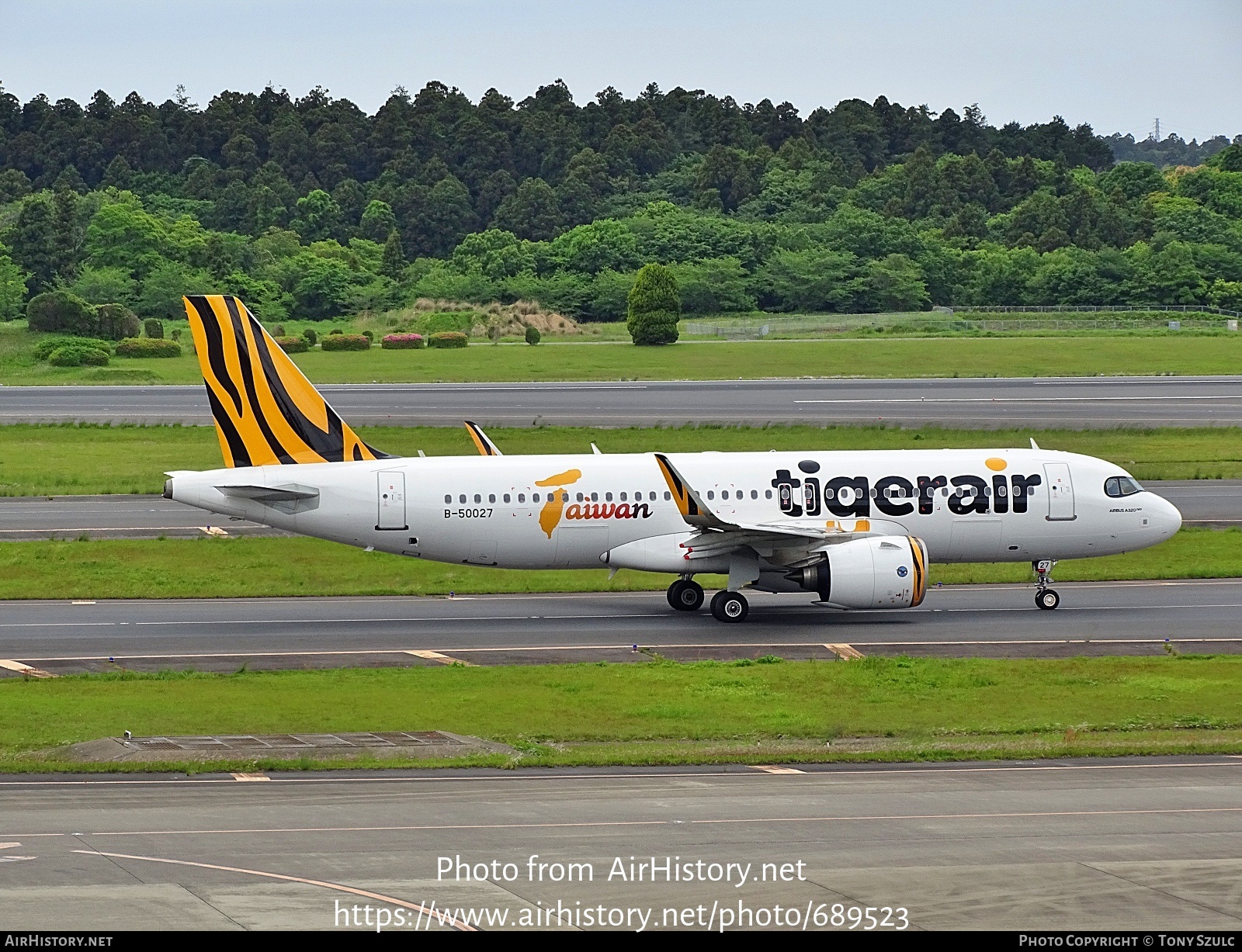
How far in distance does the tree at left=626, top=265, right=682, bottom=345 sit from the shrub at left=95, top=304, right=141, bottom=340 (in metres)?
39.2

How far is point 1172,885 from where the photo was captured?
1905 cm

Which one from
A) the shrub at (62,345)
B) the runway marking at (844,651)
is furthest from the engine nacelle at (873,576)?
the shrub at (62,345)

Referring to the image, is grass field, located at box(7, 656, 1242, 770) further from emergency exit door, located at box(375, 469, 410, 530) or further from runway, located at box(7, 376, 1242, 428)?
runway, located at box(7, 376, 1242, 428)

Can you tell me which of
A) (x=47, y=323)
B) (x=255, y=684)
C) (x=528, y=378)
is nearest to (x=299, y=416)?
(x=255, y=684)

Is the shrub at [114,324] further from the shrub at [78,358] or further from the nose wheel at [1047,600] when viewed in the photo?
the nose wheel at [1047,600]

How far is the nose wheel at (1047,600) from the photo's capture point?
42531mm

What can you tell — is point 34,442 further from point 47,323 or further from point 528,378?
point 47,323

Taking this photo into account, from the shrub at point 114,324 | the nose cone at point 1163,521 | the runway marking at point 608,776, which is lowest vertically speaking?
the runway marking at point 608,776

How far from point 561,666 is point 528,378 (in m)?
66.7

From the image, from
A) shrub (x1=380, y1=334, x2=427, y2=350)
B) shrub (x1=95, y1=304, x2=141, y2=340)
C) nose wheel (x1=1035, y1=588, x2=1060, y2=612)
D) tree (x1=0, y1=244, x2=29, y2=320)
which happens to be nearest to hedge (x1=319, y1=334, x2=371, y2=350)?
shrub (x1=380, y1=334, x2=427, y2=350)

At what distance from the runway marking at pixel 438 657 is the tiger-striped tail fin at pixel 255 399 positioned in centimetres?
767

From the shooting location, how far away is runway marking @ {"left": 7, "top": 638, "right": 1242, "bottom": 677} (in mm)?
37062

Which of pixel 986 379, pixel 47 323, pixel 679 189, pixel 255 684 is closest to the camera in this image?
pixel 255 684

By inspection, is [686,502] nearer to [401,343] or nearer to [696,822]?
[696,822]
